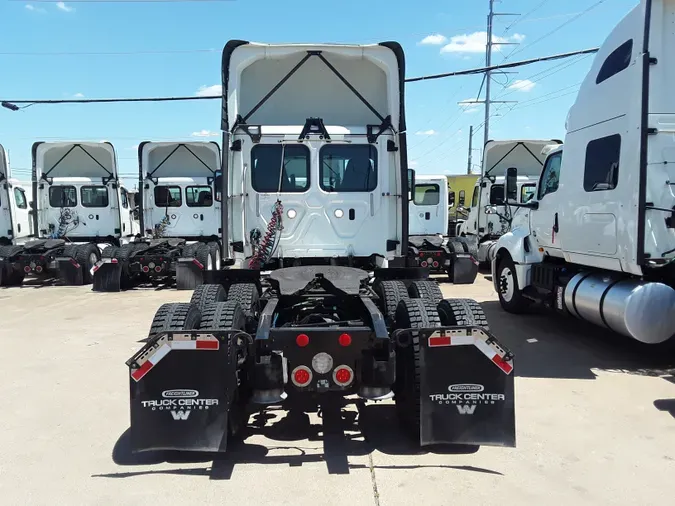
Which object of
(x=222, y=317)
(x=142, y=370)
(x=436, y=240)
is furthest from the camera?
(x=436, y=240)

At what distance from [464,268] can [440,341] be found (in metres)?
9.16

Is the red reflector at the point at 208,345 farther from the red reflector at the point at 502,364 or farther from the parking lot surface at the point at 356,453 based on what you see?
the red reflector at the point at 502,364

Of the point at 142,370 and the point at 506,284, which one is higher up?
the point at 142,370

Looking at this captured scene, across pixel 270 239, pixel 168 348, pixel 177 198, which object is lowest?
pixel 168 348

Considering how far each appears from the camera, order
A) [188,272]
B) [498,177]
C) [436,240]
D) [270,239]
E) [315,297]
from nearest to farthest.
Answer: [315,297] < [270,239] < [188,272] < [436,240] < [498,177]

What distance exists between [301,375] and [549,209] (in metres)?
5.41

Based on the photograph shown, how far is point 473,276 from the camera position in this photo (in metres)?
12.5

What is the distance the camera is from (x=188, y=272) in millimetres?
11906

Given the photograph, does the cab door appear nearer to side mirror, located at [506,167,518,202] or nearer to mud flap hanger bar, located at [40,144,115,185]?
side mirror, located at [506,167,518,202]

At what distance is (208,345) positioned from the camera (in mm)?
3479

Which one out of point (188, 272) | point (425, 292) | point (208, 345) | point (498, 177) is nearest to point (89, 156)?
point (188, 272)

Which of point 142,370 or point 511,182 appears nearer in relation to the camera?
point 142,370

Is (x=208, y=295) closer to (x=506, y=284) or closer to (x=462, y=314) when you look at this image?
(x=462, y=314)

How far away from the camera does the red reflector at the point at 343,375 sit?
366 cm
